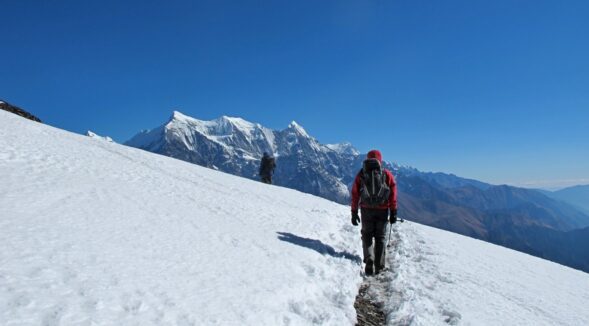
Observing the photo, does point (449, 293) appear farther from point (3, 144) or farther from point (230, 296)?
point (3, 144)

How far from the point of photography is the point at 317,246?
11273 mm

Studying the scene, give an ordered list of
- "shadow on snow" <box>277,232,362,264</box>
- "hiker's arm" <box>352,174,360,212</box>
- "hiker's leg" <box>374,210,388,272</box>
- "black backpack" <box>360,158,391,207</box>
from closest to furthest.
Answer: "black backpack" <box>360,158,391,207</box>, "hiker's leg" <box>374,210,388,272</box>, "shadow on snow" <box>277,232,362,264</box>, "hiker's arm" <box>352,174,360,212</box>

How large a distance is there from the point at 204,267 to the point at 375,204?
526 centimetres

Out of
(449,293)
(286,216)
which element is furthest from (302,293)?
(286,216)

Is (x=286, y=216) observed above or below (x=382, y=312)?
above

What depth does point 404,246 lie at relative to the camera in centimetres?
1425

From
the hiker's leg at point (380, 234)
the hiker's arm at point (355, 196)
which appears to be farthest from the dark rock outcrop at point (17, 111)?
the hiker's leg at point (380, 234)

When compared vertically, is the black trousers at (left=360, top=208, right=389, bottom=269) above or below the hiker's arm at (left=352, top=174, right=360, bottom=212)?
below

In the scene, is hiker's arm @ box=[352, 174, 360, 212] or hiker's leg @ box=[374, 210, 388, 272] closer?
hiker's leg @ box=[374, 210, 388, 272]

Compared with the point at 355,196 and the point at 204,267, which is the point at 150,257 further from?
the point at 355,196

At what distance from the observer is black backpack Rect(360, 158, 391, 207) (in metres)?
10.5

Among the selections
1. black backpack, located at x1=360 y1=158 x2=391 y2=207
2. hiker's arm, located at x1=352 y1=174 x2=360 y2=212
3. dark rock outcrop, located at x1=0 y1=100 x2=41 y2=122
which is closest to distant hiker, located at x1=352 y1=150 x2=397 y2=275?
black backpack, located at x1=360 y1=158 x2=391 y2=207

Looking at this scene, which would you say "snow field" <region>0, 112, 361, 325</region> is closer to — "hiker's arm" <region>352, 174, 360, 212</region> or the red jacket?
"hiker's arm" <region>352, 174, 360, 212</region>

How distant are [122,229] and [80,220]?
1024mm
